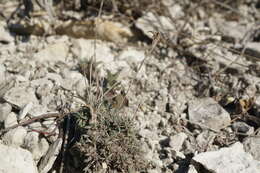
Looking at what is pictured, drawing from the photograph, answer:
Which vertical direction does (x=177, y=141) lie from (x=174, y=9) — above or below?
below

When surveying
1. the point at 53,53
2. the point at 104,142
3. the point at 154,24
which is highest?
the point at 154,24

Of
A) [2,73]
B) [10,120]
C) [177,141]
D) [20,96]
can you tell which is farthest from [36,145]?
[177,141]

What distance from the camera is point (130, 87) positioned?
2.71 metres

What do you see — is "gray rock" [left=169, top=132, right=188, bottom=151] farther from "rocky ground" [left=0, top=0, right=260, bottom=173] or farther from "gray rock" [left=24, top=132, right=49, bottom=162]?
"gray rock" [left=24, top=132, right=49, bottom=162]

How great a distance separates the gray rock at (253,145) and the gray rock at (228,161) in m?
0.07

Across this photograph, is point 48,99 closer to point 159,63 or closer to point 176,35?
point 159,63

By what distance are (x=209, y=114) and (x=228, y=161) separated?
453mm

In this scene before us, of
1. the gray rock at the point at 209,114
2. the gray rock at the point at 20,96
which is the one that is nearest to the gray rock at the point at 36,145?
the gray rock at the point at 20,96

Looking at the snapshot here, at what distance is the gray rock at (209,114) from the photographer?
8.20 feet

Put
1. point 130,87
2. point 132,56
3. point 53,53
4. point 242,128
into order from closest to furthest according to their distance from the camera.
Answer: point 242,128, point 130,87, point 53,53, point 132,56

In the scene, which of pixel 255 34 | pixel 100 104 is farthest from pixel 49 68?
pixel 255 34

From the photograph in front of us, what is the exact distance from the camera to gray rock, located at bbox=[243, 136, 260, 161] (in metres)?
2.28

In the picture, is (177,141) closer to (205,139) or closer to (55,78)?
(205,139)

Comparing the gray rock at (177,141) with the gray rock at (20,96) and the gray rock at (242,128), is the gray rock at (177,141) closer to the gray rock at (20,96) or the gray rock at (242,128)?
the gray rock at (242,128)
